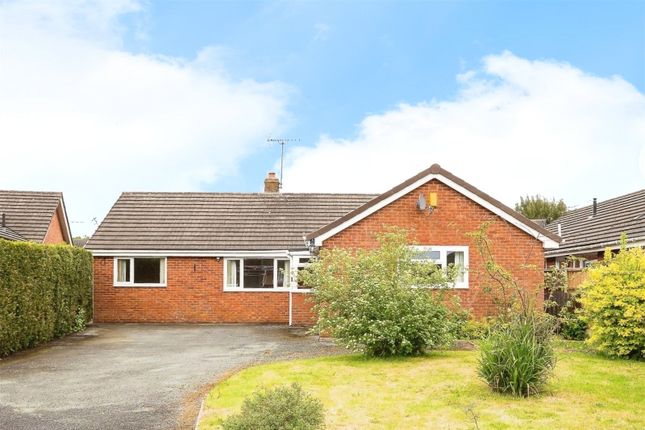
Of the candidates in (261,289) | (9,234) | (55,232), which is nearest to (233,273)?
(261,289)

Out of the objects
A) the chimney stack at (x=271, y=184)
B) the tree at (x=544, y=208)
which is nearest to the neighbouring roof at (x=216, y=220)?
the chimney stack at (x=271, y=184)

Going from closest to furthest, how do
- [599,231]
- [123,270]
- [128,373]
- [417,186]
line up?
[128,373]
[417,186]
[599,231]
[123,270]

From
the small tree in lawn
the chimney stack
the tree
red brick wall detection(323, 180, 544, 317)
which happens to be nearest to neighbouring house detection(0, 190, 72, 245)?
the chimney stack

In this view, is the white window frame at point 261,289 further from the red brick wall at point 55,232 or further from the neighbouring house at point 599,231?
the neighbouring house at point 599,231

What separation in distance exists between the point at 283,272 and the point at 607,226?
12.0 metres

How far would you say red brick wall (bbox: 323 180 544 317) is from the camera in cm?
1911

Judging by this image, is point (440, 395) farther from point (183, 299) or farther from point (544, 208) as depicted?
Result: point (544, 208)

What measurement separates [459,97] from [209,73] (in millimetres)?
6589

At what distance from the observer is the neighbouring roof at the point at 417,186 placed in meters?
19.2

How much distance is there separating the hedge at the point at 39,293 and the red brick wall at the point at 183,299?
6.99ft

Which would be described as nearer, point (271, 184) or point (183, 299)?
point (183, 299)

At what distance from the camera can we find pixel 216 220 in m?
27.1

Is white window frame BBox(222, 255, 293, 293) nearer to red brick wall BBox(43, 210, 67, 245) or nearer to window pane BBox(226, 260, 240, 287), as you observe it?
window pane BBox(226, 260, 240, 287)

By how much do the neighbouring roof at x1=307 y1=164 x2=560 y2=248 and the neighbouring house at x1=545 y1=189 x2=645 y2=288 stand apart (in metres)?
1.93
